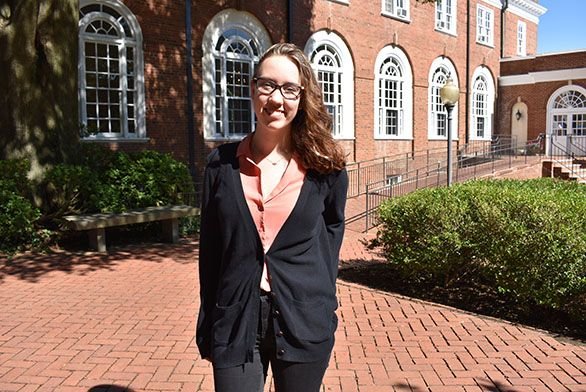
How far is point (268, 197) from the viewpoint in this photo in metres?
2.09

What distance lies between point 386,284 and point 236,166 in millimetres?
5411

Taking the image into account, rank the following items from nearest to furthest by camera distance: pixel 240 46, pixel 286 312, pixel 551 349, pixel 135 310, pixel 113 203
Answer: pixel 286 312 < pixel 551 349 < pixel 135 310 < pixel 113 203 < pixel 240 46

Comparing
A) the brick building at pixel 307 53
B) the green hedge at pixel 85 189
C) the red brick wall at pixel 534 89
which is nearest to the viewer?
the green hedge at pixel 85 189

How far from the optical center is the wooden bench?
8906 mm

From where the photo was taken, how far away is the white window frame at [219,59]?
47.7 ft

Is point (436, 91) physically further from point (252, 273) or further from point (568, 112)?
point (252, 273)

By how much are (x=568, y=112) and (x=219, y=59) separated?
776 inches

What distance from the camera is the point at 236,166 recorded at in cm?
213

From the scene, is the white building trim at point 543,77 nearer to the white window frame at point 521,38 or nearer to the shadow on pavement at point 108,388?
the white window frame at point 521,38

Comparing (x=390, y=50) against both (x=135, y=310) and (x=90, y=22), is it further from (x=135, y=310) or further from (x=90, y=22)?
(x=135, y=310)

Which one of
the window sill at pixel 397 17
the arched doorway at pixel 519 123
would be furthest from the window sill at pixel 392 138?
the arched doorway at pixel 519 123

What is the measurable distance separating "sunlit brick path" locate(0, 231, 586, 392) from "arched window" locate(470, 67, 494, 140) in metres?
22.1

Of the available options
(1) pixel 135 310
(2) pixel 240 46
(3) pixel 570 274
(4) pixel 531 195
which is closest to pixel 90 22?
(2) pixel 240 46

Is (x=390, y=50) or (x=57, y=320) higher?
(x=390, y=50)
